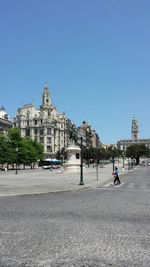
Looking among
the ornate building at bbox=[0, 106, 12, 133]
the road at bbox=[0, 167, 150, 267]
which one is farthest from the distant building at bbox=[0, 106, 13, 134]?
the road at bbox=[0, 167, 150, 267]

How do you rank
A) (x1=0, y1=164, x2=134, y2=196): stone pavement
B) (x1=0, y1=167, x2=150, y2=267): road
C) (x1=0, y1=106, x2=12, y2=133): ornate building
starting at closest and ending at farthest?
(x1=0, y1=167, x2=150, y2=267): road < (x1=0, y1=164, x2=134, y2=196): stone pavement < (x1=0, y1=106, x2=12, y2=133): ornate building

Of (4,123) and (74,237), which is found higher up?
(4,123)

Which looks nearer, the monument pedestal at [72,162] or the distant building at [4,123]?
the monument pedestal at [72,162]

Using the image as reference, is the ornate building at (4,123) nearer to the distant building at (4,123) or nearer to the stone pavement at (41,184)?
the distant building at (4,123)

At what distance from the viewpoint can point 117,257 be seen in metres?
8.09

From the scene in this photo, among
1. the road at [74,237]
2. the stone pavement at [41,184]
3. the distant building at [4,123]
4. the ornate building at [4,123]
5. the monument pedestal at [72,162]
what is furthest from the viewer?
the ornate building at [4,123]

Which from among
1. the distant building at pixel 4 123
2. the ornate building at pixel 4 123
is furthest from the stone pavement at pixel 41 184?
the ornate building at pixel 4 123

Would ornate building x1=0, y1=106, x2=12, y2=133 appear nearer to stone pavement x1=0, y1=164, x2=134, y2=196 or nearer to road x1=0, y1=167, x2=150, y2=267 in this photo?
stone pavement x1=0, y1=164, x2=134, y2=196

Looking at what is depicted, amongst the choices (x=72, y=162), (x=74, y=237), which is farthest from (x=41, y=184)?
(x=72, y=162)

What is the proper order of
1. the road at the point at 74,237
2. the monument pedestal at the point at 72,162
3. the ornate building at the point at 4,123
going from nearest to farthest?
1. the road at the point at 74,237
2. the monument pedestal at the point at 72,162
3. the ornate building at the point at 4,123

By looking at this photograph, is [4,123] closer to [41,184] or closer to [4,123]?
[4,123]

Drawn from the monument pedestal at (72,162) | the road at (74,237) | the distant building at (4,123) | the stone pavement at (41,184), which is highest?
the distant building at (4,123)

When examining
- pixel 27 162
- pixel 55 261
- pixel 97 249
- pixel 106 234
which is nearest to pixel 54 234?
pixel 106 234

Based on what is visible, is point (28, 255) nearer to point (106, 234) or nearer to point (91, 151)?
point (106, 234)
